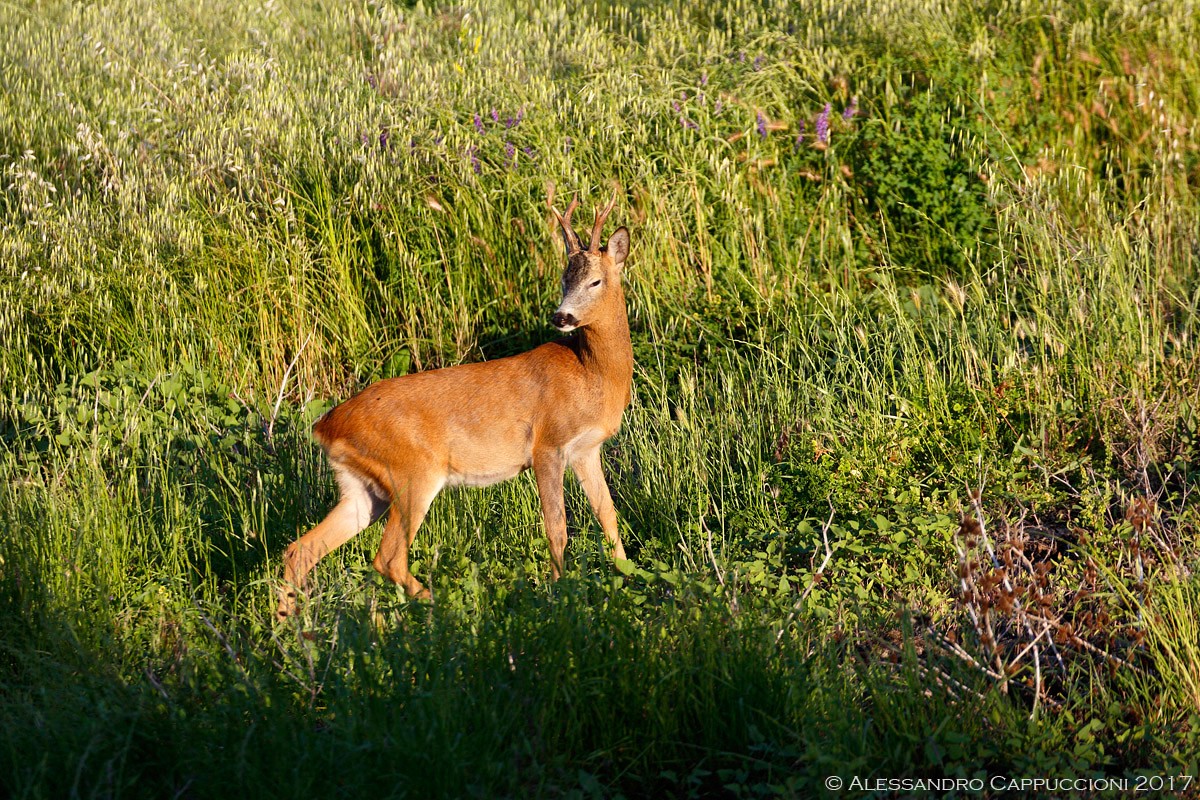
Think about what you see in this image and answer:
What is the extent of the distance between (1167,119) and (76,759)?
7607 millimetres

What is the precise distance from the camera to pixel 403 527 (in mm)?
5086

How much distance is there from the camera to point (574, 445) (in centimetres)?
554

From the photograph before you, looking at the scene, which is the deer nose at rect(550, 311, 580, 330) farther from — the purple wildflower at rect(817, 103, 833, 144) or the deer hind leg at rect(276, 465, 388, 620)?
the purple wildflower at rect(817, 103, 833, 144)

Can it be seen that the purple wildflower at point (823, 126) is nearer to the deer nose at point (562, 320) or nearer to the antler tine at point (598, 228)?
the antler tine at point (598, 228)

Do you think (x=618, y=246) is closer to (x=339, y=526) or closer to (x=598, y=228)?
(x=598, y=228)

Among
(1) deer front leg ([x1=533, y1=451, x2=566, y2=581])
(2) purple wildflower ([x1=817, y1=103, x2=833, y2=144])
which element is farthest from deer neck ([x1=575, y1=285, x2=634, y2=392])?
(2) purple wildflower ([x1=817, y1=103, x2=833, y2=144])

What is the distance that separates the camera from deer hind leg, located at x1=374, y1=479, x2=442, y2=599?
4.99 meters

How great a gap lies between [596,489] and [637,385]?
140cm

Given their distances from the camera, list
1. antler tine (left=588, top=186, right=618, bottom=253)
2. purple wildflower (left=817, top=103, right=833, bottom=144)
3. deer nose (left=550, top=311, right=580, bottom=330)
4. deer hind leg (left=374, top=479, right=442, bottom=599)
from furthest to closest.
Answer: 1. purple wildflower (left=817, top=103, right=833, bottom=144)
2. antler tine (left=588, top=186, right=618, bottom=253)
3. deer nose (left=550, top=311, right=580, bottom=330)
4. deer hind leg (left=374, top=479, right=442, bottom=599)

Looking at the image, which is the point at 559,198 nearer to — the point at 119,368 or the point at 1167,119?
the point at 119,368

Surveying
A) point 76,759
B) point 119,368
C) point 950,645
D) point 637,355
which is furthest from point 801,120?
point 76,759

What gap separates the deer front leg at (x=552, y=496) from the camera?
529 cm

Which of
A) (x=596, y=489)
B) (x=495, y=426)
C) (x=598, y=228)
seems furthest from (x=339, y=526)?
(x=598, y=228)

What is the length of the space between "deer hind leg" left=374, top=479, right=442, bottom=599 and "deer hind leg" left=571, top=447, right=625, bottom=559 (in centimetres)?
68
